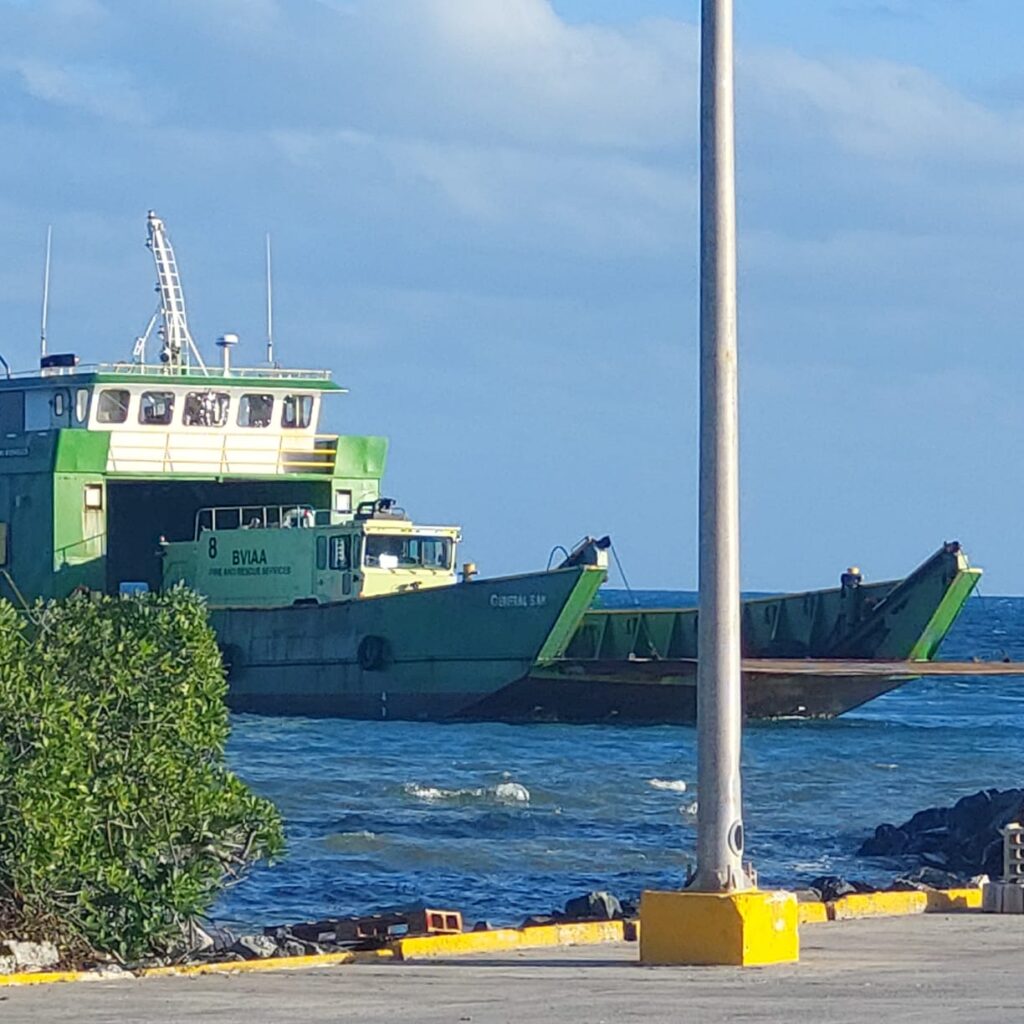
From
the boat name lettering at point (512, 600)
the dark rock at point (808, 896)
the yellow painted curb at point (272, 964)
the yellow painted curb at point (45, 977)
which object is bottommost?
the yellow painted curb at point (272, 964)

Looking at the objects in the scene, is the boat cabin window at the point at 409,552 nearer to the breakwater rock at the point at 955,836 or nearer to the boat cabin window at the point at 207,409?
the boat cabin window at the point at 207,409

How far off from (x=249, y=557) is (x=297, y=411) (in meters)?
2.38

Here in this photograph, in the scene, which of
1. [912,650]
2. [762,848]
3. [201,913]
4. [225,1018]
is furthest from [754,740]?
[225,1018]

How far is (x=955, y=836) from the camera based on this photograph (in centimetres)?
2245

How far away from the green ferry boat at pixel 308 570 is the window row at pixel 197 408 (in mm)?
30

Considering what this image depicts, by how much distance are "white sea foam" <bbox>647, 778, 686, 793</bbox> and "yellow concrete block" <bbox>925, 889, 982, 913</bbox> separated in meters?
14.6

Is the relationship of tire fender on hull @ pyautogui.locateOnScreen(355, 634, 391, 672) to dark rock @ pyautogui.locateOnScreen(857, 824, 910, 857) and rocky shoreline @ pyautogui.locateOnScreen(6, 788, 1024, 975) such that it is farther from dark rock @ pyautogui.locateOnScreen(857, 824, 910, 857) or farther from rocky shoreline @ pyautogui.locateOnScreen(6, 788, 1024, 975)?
dark rock @ pyautogui.locateOnScreen(857, 824, 910, 857)

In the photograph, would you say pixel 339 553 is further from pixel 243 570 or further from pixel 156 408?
pixel 156 408

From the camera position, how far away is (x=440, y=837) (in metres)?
22.5

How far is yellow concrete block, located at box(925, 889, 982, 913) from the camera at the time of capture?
13266 mm

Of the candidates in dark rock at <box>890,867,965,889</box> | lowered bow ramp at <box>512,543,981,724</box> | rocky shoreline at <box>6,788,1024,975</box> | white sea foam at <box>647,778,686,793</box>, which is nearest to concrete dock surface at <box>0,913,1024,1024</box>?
rocky shoreline at <box>6,788,1024,975</box>

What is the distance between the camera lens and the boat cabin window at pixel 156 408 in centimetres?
3516

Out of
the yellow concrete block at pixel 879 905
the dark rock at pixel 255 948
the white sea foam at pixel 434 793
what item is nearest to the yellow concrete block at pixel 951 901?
the yellow concrete block at pixel 879 905

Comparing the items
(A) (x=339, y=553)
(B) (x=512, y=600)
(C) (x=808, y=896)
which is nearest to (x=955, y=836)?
(C) (x=808, y=896)
